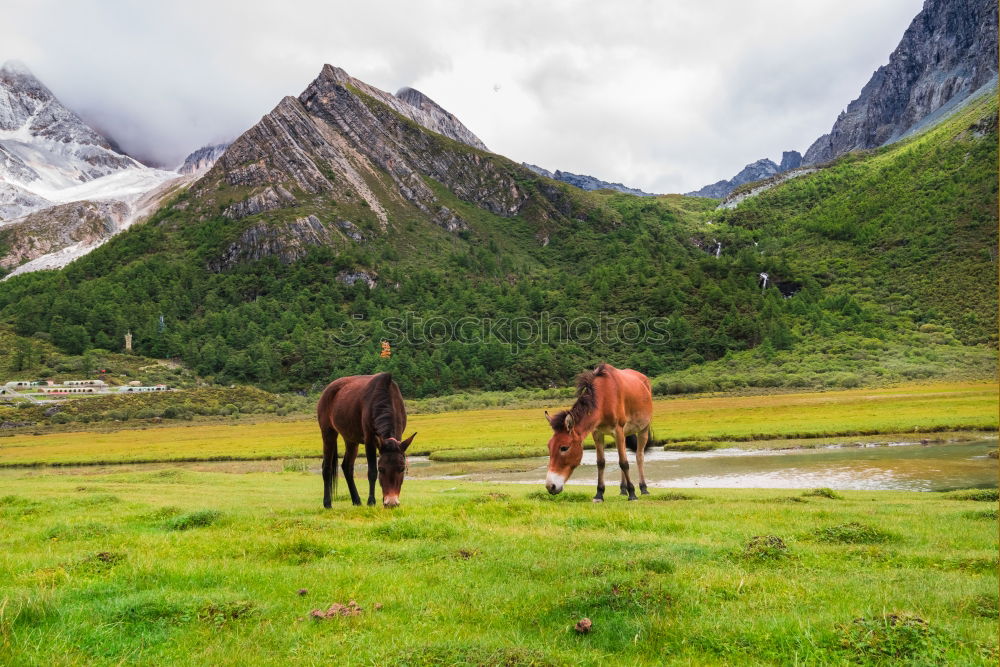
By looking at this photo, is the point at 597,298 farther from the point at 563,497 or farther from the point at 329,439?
the point at 329,439

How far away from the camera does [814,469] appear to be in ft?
95.0

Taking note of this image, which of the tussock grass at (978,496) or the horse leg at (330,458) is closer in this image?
the horse leg at (330,458)

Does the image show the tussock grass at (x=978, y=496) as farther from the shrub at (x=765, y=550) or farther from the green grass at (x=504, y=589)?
the shrub at (x=765, y=550)

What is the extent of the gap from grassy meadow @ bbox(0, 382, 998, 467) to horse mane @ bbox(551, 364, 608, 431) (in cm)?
2662

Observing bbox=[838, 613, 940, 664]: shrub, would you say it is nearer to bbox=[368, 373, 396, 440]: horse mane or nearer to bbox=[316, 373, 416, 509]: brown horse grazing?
bbox=[316, 373, 416, 509]: brown horse grazing

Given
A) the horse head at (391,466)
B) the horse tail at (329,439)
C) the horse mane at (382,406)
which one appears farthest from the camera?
the horse tail at (329,439)

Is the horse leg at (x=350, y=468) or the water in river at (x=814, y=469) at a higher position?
the horse leg at (x=350, y=468)

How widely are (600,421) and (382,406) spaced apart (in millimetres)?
6535

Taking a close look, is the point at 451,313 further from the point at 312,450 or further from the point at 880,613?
the point at 880,613

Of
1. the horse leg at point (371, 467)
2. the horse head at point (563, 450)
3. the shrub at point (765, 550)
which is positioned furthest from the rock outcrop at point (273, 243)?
the shrub at point (765, 550)

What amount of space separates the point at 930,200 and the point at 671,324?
82.6 m

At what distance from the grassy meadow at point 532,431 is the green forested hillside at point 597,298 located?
31.4m

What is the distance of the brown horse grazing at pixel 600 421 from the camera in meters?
15.2

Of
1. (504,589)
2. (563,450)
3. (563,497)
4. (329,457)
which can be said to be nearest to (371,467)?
(329,457)
